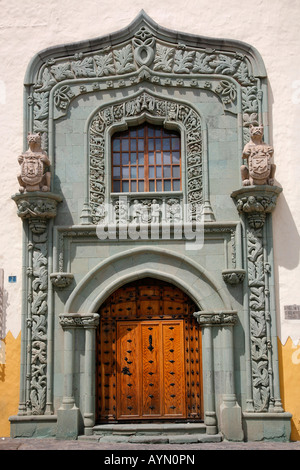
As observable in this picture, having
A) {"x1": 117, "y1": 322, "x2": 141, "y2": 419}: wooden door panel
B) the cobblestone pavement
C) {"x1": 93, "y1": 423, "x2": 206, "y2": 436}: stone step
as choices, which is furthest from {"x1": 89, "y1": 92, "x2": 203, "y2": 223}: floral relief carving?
the cobblestone pavement

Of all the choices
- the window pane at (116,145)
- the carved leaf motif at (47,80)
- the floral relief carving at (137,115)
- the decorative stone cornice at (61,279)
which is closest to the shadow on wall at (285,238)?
the floral relief carving at (137,115)

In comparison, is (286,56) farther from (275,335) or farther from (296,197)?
(275,335)

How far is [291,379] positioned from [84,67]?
7702 millimetres

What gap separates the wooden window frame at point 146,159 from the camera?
13.7 metres

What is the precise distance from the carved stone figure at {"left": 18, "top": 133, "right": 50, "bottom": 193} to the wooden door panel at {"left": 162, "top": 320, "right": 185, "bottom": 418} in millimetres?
3780

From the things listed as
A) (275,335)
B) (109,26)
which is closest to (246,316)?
(275,335)

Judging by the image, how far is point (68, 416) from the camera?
1251 centimetres

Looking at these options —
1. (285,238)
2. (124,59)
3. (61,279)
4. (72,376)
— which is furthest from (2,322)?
(124,59)

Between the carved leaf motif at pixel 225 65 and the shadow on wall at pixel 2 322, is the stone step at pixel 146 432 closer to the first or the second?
the shadow on wall at pixel 2 322

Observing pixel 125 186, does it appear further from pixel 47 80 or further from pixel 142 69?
pixel 47 80

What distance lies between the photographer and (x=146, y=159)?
542 inches

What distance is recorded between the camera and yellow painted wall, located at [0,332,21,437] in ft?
42.0

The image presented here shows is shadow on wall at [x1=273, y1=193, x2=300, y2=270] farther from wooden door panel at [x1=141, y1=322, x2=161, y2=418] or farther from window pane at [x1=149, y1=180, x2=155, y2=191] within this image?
wooden door panel at [x1=141, y1=322, x2=161, y2=418]

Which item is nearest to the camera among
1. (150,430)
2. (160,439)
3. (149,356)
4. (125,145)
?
(160,439)
